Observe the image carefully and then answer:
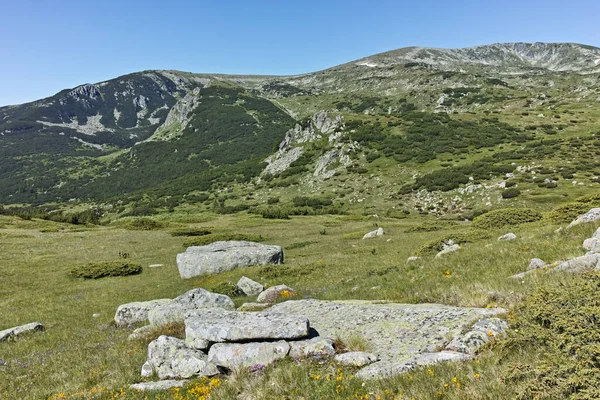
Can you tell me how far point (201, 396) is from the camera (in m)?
6.52

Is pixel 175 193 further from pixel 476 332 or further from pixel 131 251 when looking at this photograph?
pixel 476 332

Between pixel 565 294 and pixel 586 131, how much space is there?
121m

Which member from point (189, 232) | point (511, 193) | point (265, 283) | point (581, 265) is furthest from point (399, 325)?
point (511, 193)

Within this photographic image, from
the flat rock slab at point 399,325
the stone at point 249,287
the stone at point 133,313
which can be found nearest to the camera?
the flat rock slab at point 399,325

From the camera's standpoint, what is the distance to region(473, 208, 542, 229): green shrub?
30.2 metres

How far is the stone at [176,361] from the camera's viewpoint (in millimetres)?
7809

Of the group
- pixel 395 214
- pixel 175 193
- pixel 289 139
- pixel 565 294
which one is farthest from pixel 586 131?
pixel 175 193

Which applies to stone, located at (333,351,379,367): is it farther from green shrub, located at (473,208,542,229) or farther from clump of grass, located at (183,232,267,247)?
clump of grass, located at (183,232,267,247)

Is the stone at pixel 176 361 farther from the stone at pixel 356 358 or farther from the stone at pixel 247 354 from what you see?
the stone at pixel 356 358

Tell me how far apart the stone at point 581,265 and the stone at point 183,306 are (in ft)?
39.5

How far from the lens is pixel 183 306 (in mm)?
14195

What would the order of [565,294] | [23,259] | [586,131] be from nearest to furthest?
[565,294]
[23,259]
[586,131]

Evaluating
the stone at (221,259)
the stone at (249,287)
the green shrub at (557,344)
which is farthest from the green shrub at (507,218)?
the green shrub at (557,344)

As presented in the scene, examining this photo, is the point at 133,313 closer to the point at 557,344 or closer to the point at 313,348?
the point at 313,348
